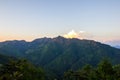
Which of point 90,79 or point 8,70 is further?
point 90,79

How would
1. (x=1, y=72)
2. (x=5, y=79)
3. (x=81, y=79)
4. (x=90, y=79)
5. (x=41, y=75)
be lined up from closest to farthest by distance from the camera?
(x=5, y=79), (x=1, y=72), (x=81, y=79), (x=90, y=79), (x=41, y=75)

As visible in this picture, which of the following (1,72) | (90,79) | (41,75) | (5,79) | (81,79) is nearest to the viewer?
(5,79)

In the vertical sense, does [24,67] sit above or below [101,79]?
above

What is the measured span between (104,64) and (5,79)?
81.7 metres

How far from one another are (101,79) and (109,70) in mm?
7128

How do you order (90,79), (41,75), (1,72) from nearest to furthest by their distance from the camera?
1. (1,72)
2. (90,79)
3. (41,75)

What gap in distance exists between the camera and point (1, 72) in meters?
64.1

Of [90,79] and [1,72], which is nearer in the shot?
[1,72]

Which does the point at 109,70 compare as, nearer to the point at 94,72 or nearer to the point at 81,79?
the point at 94,72

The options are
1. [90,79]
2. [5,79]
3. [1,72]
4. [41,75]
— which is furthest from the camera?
[41,75]

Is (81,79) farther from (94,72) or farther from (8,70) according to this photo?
(8,70)

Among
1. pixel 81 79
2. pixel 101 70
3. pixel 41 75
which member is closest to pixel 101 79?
pixel 101 70

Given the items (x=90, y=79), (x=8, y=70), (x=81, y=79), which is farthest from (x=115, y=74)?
(x=8, y=70)

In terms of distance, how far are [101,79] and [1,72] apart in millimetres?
68341
